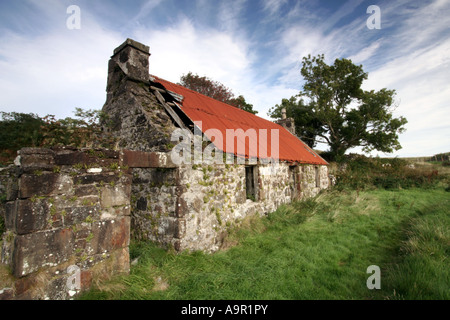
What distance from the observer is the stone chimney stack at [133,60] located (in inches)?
237

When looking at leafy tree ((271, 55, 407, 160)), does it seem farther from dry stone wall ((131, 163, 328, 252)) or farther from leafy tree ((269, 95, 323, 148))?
dry stone wall ((131, 163, 328, 252))

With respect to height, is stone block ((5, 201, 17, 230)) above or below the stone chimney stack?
below

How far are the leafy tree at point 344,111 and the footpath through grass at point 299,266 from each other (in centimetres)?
1612

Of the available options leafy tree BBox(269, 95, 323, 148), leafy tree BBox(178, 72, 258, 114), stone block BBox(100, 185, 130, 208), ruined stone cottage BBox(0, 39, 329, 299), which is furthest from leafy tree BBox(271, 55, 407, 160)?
stone block BBox(100, 185, 130, 208)

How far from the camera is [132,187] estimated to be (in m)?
6.00

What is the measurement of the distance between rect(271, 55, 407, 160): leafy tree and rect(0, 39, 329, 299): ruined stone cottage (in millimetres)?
15700

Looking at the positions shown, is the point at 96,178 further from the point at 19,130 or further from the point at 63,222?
the point at 19,130

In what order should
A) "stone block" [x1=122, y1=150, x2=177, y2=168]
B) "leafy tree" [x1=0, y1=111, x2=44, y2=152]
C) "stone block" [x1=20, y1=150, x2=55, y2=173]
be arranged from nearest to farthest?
"stone block" [x1=20, y1=150, x2=55, y2=173]
"stone block" [x1=122, y1=150, x2=177, y2=168]
"leafy tree" [x1=0, y1=111, x2=44, y2=152]

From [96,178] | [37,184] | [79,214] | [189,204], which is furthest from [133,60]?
[79,214]

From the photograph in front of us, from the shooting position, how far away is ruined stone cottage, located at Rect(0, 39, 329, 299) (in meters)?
2.88

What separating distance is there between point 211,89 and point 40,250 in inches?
929

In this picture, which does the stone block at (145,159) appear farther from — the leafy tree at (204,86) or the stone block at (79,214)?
the leafy tree at (204,86)
